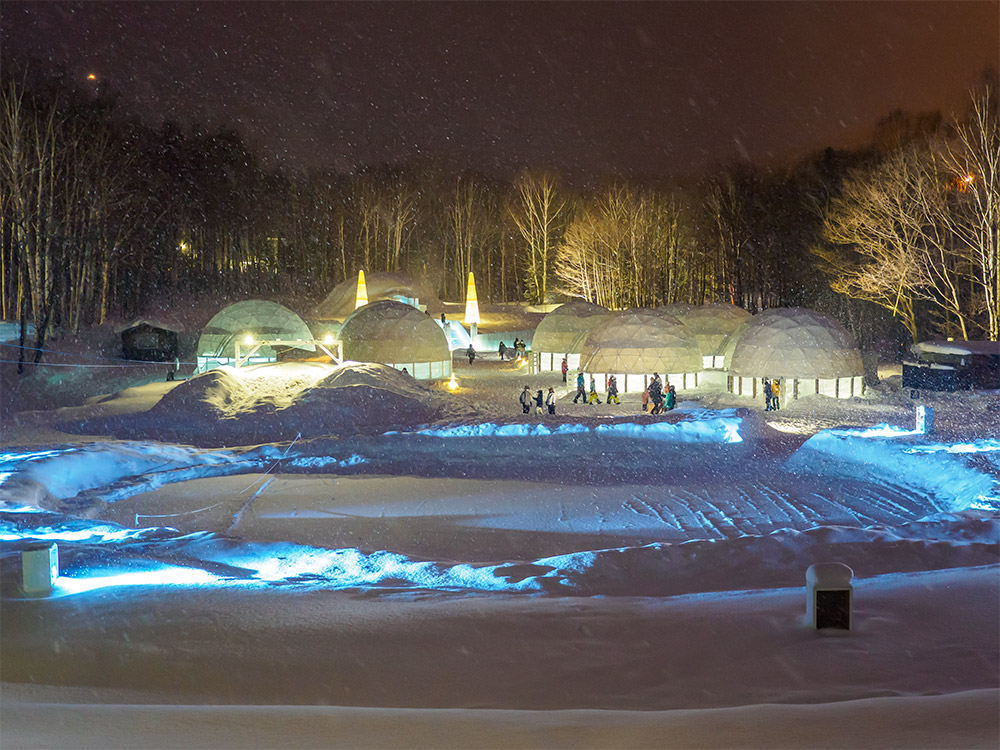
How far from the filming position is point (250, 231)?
6681 centimetres

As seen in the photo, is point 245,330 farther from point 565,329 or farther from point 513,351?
point 565,329

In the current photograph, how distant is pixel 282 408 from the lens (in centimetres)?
2430

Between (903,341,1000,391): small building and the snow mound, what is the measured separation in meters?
15.9

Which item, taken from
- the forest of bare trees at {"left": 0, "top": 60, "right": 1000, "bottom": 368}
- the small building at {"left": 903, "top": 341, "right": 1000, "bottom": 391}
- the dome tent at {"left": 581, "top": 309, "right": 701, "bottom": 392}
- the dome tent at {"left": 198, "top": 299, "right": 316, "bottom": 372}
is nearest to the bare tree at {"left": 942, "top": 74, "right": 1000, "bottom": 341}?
the forest of bare trees at {"left": 0, "top": 60, "right": 1000, "bottom": 368}

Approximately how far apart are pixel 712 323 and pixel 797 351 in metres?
8.63

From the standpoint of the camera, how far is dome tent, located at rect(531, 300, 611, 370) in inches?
1485

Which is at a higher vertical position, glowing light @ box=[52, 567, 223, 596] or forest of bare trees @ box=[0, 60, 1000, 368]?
forest of bare trees @ box=[0, 60, 1000, 368]

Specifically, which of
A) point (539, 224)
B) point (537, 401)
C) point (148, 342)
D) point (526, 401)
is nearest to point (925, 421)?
point (537, 401)

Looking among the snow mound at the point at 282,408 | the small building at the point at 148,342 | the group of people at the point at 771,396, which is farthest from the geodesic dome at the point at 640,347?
the small building at the point at 148,342

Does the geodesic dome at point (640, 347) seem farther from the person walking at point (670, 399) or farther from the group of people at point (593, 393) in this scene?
the person walking at point (670, 399)

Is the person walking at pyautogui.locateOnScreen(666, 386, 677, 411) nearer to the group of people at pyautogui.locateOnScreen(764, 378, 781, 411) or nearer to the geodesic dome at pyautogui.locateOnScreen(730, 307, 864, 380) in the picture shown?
the group of people at pyautogui.locateOnScreen(764, 378, 781, 411)

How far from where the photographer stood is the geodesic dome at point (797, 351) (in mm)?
29266

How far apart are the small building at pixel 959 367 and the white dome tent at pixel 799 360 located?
234cm

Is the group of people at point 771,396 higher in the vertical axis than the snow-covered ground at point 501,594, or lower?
higher
